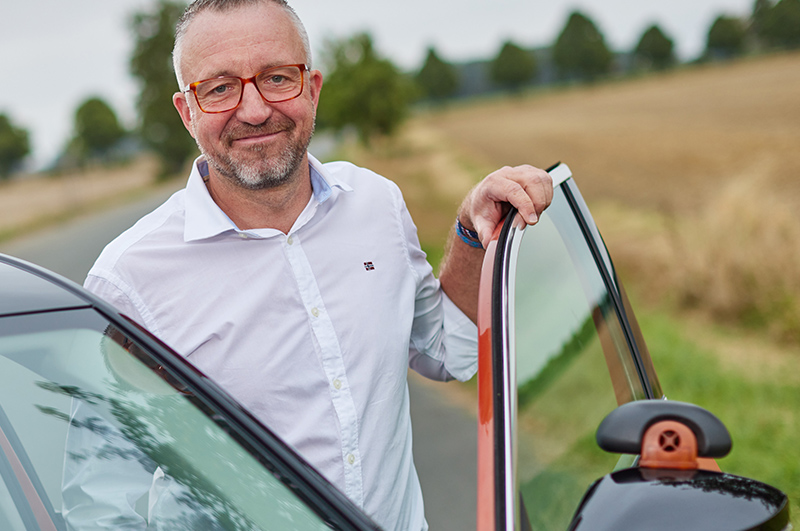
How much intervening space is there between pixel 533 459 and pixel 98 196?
44.9m

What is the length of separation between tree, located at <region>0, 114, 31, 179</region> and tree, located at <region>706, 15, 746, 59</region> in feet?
328

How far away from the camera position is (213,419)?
4.12 ft

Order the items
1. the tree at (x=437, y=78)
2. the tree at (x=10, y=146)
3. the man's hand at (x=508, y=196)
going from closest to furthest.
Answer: the man's hand at (x=508, y=196)
the tree at (x=10, y=146)
the tree at (x=437, y=78)

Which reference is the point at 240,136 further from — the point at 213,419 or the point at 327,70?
the point at 327,70

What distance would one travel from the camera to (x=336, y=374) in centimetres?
183

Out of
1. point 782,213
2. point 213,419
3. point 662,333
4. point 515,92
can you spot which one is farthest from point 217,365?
point 515,92

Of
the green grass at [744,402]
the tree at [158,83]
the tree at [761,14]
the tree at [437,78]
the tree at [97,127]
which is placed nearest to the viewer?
the green grass at [744,402]

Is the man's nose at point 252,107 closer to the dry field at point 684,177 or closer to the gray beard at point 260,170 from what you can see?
the gray beard at point 260,170

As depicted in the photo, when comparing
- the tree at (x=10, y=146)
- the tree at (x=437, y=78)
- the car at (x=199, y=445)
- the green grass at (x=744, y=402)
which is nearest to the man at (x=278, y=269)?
the car at (x=199, y=445)

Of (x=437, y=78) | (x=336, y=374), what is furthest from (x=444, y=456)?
(x=437, y=78)

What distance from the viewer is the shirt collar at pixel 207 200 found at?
71.8 inches

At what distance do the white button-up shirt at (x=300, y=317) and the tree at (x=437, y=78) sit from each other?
13777cm

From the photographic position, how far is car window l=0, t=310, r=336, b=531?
117 centimetres

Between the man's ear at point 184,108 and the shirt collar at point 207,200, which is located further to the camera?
the man's ear at point 184,108
